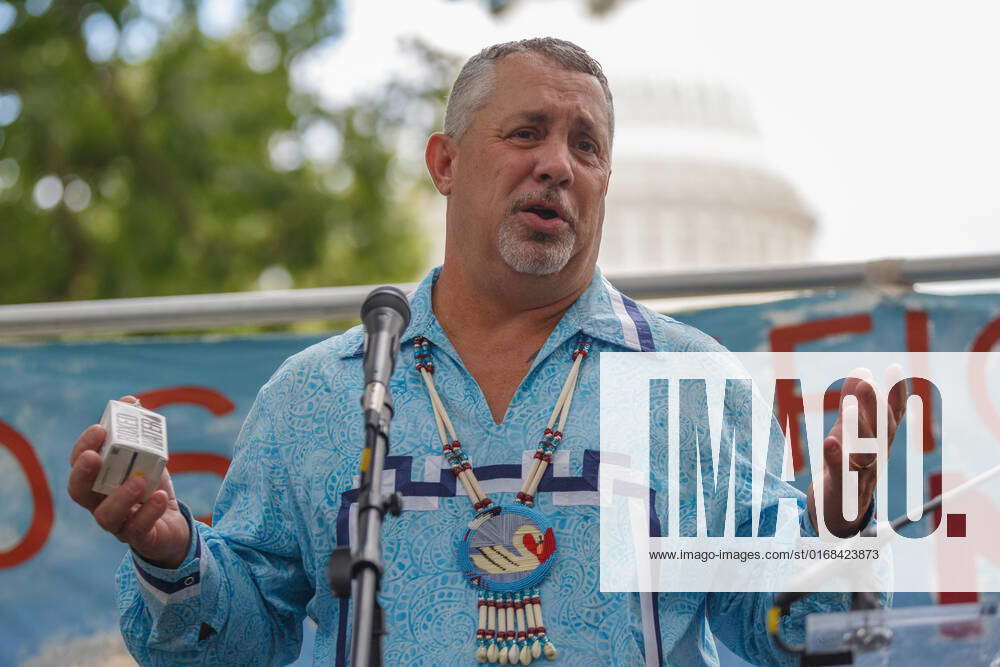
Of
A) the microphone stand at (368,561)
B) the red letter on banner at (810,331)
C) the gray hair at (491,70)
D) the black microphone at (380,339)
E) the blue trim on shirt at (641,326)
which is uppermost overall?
the gray hair at (491,70)

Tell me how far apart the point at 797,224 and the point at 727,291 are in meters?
39.9

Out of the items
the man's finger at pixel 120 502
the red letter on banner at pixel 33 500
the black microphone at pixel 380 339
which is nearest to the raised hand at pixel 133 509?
the man's finger at pixel 120 502

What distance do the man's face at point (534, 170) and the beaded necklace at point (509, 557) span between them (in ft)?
1.32

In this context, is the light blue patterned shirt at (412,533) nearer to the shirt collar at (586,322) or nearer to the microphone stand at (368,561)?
the shirt collar at (586,322)

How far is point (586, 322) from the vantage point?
303 centimetres

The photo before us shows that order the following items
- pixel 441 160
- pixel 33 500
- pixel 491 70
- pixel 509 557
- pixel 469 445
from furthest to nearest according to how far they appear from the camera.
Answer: pixel 33 500 < pixel 441 160 < pixel 491 70 < pixel 469 445 < pixel 509 557

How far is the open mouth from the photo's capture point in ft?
9.74

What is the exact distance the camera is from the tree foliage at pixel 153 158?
39.4ft

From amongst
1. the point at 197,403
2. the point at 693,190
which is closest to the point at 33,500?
the point at 197,403

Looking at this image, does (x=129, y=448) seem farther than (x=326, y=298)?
No

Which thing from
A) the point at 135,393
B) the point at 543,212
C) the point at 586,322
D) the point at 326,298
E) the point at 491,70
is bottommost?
the point at 586,322

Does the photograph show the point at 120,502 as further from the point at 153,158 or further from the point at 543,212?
the point at 153,158

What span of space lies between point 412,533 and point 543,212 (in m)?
Answer: 0.80

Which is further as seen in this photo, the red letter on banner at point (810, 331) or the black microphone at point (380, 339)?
the red letter on banner at point (810, 331)
